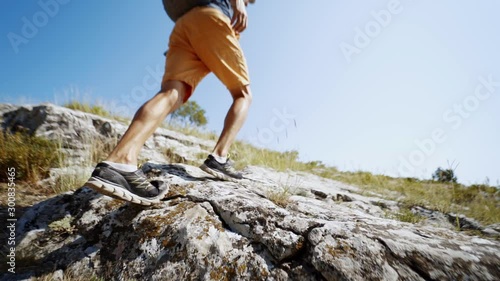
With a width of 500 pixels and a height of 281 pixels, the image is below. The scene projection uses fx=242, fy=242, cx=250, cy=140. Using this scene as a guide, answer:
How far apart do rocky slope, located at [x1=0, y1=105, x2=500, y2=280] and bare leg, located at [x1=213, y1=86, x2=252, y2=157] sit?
0.37 m

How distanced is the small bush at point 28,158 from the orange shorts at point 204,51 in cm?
221

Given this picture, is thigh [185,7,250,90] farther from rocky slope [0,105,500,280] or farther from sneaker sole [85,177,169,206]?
sneaker sole [85,177,169,206]

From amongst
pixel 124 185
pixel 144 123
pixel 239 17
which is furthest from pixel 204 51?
pixel 124 185

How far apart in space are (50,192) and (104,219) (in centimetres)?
153

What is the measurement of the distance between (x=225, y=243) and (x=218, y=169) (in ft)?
3.06

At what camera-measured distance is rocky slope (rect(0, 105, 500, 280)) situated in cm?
122

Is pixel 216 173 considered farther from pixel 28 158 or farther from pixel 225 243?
pixel 28 158

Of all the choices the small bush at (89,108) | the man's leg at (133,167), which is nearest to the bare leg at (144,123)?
the man's leg at (133,167)

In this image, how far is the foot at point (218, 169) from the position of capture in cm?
227

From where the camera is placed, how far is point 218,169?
2.33 m

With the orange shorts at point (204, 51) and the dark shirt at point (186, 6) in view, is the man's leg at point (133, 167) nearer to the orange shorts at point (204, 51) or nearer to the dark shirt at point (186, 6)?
the orange shorts at point (204, 51)

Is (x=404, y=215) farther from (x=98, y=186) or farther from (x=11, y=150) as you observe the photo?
(x=11, y=150)

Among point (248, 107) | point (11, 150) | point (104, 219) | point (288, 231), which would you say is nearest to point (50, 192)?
point (11, 150)
